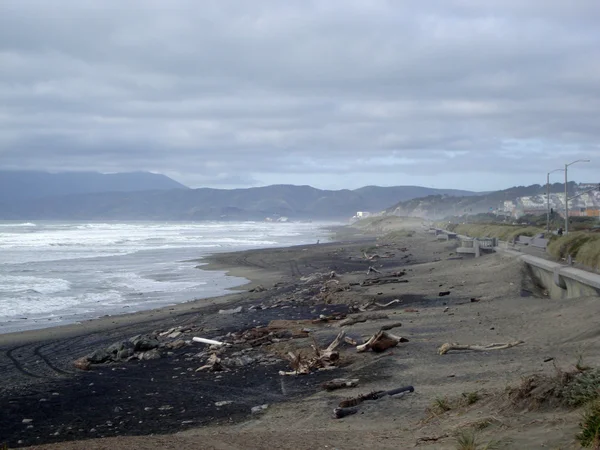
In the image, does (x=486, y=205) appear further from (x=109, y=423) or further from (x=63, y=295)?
(x=109, y=423)

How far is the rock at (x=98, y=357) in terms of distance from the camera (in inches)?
567

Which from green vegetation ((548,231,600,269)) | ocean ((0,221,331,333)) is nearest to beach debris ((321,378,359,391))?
ocean ((0,221,331,333))

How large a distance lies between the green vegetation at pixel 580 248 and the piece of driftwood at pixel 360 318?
33.5 ft

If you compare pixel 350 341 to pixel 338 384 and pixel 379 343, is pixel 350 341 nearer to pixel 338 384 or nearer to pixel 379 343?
pixel 379 343

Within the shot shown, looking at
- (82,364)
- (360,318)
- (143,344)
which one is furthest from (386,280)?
(82,364)

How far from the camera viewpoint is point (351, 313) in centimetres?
1866

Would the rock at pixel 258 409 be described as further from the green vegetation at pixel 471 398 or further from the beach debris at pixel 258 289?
the beach debris at pixel 258 289

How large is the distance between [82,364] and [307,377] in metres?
5.40

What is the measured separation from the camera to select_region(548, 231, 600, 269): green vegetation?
24.3 metres

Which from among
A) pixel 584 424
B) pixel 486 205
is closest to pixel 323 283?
pixel 584 424

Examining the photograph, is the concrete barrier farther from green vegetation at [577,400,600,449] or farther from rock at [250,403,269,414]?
green vegetation at [577,400,600,449]

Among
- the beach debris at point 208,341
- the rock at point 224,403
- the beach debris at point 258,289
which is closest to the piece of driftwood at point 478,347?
the rock at point 224,403

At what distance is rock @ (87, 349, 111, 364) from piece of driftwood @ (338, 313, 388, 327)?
5635 mm

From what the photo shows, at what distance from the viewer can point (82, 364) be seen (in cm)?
1402
